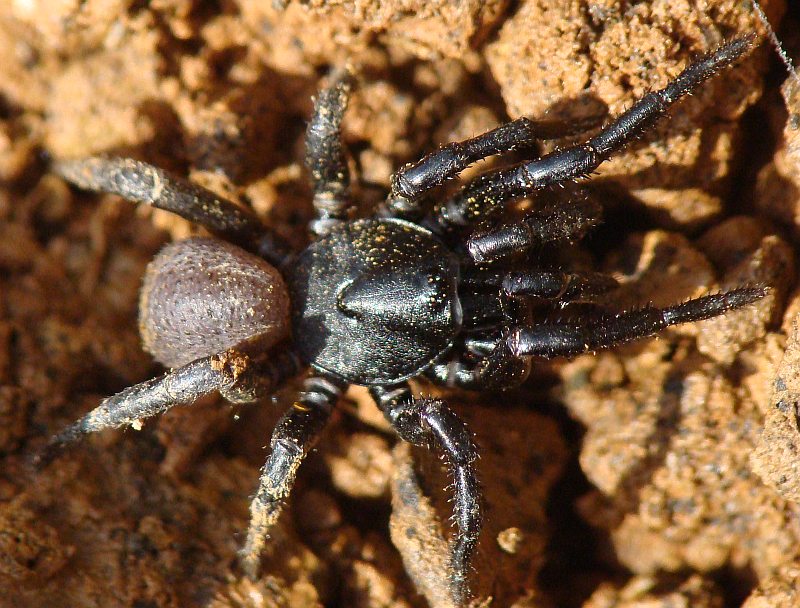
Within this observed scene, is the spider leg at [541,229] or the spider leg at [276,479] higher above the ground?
the spider leg at [541,229]

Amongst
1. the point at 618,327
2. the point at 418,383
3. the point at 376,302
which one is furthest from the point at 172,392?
the point at 618,327

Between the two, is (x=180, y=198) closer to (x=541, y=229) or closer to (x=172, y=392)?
(x=172, y=392)

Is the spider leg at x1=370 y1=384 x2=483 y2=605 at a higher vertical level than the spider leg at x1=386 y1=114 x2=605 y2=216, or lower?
lower

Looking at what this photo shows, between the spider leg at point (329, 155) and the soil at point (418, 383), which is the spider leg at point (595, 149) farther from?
the spider leg at point (329, 155)

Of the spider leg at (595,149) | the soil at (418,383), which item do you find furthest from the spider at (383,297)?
the soil at (418,383)

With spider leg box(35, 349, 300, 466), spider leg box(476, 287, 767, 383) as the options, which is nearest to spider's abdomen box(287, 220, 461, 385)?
spider leg box(35, 349, 300, 466)

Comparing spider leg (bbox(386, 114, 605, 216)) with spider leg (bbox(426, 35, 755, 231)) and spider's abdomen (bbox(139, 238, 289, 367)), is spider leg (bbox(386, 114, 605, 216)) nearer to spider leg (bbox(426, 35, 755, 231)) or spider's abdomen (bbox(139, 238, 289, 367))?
spider leg (bbox(426, 35, 755, 231))
